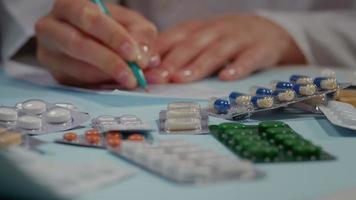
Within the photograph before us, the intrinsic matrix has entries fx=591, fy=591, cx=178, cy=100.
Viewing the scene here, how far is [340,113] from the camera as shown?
1.56 ft

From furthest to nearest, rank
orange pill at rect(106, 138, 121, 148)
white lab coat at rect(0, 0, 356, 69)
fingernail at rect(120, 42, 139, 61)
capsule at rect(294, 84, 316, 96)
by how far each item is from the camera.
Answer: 1. white lab coat at rect(0, 0, 356, 69)
2. fingernail at rect(120, 42, 139, 61)
3. capsule at rect(294, 84, 316, 96)
4. orange pill at rect(106, 138, 121, 148)

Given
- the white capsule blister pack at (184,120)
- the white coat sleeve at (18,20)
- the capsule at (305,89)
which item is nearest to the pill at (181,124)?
the white capsule blister pack at (184,120)

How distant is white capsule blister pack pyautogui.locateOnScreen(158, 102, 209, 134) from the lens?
449 millimetres

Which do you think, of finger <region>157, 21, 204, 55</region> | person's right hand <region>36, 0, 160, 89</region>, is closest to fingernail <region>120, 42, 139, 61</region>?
person's right hand <region>36, 0, 160, 89</region>

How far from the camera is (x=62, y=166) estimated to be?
0.33m

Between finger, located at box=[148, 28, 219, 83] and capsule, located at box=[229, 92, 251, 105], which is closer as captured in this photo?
capsule, located at box=[229, 92, 251, 105]

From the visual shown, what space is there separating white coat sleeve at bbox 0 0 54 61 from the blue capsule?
41 cm

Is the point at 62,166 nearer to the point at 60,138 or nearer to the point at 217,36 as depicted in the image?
the point at 60,138

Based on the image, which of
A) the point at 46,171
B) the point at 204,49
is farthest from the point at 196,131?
the point at 204,49

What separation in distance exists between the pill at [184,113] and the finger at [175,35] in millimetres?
291

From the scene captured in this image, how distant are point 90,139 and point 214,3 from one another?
24.9 inches

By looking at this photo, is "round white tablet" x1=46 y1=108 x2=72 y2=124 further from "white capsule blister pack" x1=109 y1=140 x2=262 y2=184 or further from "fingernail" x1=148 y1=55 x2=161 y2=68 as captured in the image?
"fingernail" x1=148 y1=55 x2=161 y2=68

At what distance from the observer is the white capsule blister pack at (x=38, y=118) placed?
17.3 inches

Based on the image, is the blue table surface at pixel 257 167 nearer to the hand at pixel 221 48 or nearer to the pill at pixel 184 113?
the pill at pixel 184 113
